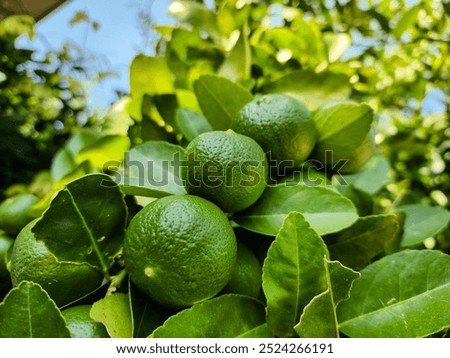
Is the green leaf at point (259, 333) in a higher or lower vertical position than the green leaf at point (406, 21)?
lower

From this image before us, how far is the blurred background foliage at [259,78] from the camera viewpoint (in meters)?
0.78

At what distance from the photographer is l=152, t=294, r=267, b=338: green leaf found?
0.42m

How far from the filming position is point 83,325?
0.45m

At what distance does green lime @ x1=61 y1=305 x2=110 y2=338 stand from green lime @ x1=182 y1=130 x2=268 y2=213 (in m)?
0.17

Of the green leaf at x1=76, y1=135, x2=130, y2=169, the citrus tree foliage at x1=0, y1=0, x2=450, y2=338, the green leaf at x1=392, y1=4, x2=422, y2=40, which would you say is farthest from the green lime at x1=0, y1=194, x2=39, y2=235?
the green leaf at x1=392, y1=4, x2=422, y2=40

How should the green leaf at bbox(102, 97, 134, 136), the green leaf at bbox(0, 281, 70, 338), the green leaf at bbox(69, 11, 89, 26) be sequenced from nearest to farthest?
1. the green leaf at bbox(0, 281, 70, 338)
2. the green leaf at bbox(102, 97, 134, 136)
3. the green leaf at bbox(69, 11, 89, 26)

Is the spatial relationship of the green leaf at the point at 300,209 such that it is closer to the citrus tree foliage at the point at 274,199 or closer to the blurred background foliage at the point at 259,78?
the citrus tree foliage at the point at 274,199

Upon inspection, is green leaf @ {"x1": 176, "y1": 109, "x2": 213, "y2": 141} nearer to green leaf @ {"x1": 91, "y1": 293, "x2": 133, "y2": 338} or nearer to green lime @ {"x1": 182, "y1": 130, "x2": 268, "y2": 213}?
green lime @ {"x1": 182, "y1": 130, "x2": 268, "y2": 213}

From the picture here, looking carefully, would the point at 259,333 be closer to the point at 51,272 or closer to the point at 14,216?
the point at 51,272

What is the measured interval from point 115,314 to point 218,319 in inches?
3.9

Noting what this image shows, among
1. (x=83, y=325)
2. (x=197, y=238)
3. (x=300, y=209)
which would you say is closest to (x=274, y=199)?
(x=300, y=209)

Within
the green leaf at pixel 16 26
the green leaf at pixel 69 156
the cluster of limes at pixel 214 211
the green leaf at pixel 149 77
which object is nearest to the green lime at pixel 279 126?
the cluster of limes at pixel 214 211

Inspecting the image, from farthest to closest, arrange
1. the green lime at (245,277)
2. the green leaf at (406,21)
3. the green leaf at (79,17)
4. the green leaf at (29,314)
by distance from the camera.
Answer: the green leaf at (79,17)
the green leaf at (406,21)
the green lime at (245,277)
the green leaf at (29,314)

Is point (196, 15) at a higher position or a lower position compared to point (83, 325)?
higher
